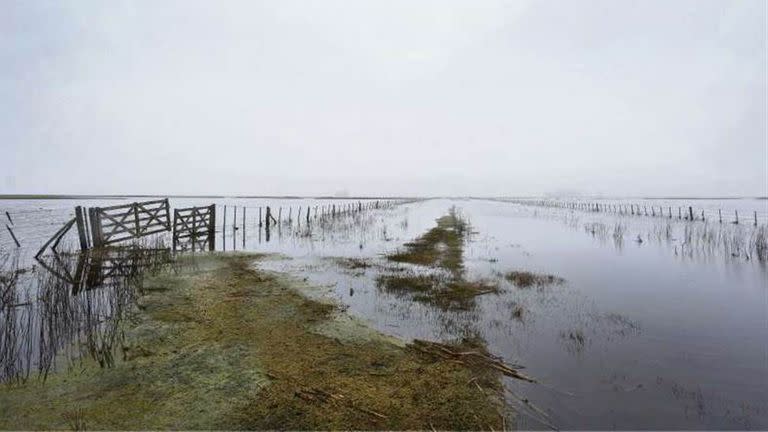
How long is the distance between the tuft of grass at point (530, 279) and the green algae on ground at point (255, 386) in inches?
291

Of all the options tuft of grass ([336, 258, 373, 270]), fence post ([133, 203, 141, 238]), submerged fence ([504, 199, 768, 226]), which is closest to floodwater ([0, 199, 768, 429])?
tuft of grass ([336, 258, 373, 270])

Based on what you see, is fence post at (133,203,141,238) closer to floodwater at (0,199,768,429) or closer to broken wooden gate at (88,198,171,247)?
broken wooden gate at (88,198,171,247)

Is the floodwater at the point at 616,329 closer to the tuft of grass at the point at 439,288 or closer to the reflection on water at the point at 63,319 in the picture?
the tuft of grass at the point at 439,288

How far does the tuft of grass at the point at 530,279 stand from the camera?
12984 mm

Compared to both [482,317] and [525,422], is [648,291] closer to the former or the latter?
[482,317]

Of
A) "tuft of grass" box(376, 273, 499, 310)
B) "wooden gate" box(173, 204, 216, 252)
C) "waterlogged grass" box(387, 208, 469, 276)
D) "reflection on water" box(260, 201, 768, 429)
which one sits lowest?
"reflection on water" box(260, 201, 768, 429)

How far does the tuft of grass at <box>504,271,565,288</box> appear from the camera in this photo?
511 inches

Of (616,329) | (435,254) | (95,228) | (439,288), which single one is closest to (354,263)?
(435,254)

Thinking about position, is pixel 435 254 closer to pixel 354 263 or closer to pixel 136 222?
pixel 354 263

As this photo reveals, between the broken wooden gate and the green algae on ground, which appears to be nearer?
the green algae on ground

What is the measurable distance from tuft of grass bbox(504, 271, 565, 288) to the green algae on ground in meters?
7.39

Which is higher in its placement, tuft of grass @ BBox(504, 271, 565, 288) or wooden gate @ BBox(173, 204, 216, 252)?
wooden gate @ BBox(173, 204, 216, 252)

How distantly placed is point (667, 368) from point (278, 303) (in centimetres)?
889

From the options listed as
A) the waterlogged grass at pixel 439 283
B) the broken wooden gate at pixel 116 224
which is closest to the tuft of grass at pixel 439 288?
the waterlogged grass at pixel 439 283
